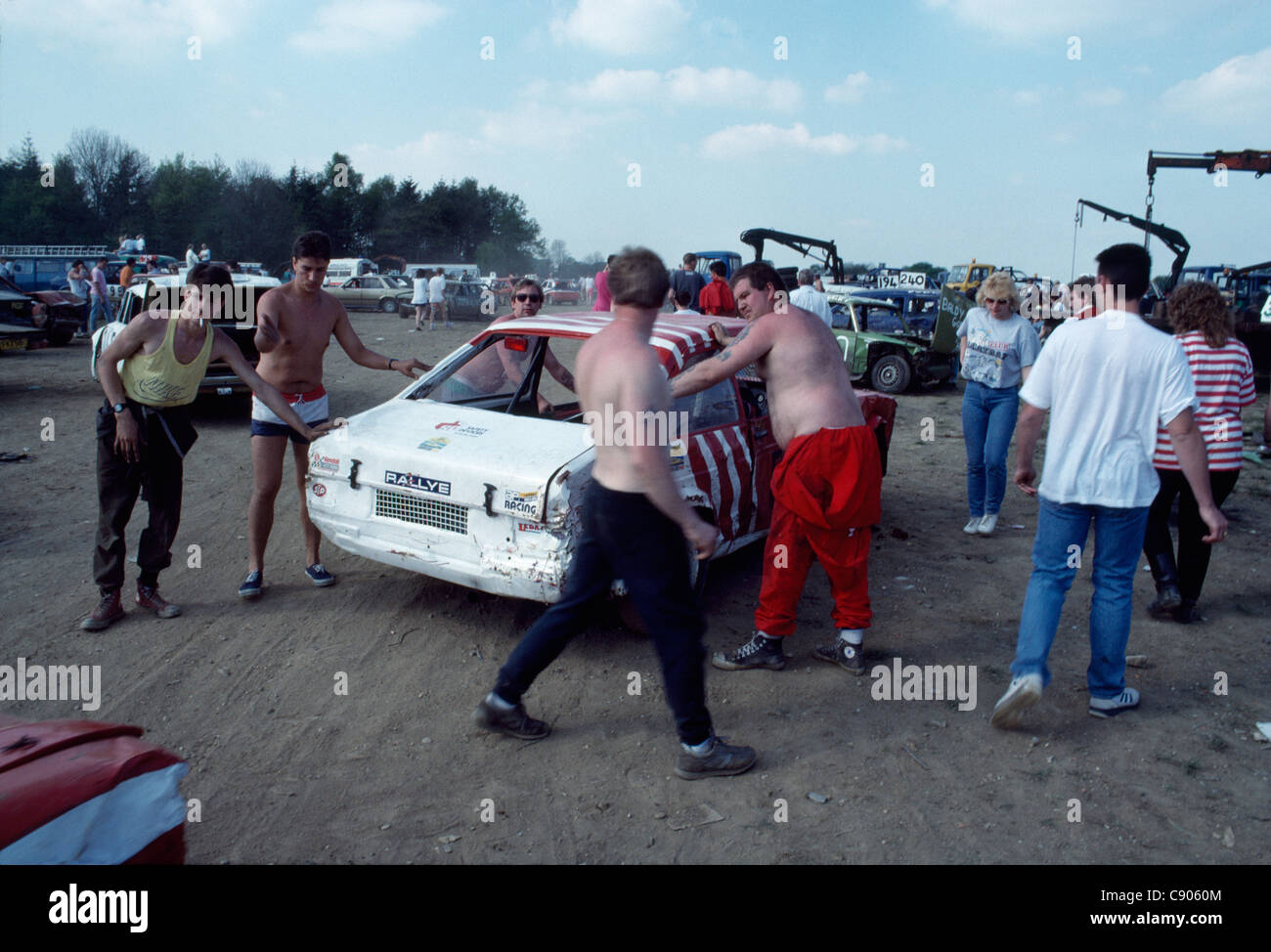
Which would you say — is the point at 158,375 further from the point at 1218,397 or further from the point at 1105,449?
the point at 1218,397

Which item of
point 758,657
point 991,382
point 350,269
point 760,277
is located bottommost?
point 758,657

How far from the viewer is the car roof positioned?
4.69m

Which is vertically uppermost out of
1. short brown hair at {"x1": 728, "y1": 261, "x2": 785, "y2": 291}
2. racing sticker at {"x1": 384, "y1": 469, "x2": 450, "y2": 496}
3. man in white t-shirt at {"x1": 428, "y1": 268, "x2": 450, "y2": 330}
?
man in white t-shirt at {"x1": 428, "y1": 268, "x2": 450, "y2": 330}

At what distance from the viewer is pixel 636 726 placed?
377 cm

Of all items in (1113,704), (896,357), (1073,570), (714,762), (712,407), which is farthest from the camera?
(896,357)

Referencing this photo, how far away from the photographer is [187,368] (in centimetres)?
464

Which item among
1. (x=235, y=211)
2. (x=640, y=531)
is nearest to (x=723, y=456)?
(x=640, y=531)

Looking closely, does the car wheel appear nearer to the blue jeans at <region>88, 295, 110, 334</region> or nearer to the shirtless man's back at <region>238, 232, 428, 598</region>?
the shirtless man's back at <region>238, 232, 428, 598</region>

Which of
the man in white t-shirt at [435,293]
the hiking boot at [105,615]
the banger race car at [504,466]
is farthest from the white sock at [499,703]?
the man in white t-shirt at [435,293]

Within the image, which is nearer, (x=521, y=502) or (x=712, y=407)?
(x=521, y=502)

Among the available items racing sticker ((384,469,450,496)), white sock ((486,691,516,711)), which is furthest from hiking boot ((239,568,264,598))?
white sock ((486,691,516,711))

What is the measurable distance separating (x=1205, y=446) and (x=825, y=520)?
8.09 feet

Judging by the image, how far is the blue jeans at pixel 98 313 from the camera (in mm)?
18734

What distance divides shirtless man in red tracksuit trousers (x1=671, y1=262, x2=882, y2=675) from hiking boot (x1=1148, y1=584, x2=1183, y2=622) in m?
2.01
